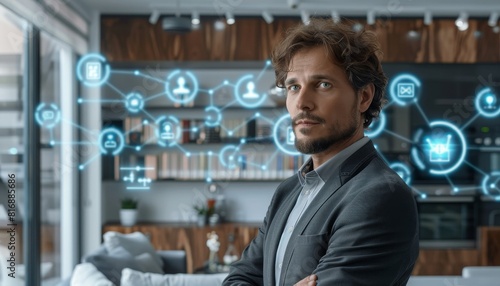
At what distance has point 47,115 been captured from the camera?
5.77 meters

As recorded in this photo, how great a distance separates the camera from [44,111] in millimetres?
5684

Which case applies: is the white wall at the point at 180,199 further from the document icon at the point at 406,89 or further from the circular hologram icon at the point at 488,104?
the circular hologram icon at the point at 488,104

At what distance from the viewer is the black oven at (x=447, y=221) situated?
252 inches

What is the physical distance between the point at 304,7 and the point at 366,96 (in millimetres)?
4777

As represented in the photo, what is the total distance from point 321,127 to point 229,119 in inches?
198

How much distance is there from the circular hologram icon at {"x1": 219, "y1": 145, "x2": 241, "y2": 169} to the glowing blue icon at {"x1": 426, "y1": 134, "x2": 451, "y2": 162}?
185 centimetres

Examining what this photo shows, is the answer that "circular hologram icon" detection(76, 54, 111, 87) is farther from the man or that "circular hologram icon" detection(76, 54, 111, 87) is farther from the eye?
the eye

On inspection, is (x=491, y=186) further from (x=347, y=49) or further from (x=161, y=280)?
(x=347, y=49)

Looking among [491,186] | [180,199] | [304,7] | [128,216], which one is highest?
[304,7]

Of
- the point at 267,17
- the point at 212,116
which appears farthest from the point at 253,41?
the point at 212,116

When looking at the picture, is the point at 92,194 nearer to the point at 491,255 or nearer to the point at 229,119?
the point at 229,119

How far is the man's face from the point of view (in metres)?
1.47

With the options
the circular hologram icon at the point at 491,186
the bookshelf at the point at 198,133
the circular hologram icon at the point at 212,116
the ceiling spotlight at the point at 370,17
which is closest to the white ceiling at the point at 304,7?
the ceiling spotlight at the point at 370,17

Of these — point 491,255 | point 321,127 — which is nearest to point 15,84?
point 321,127
